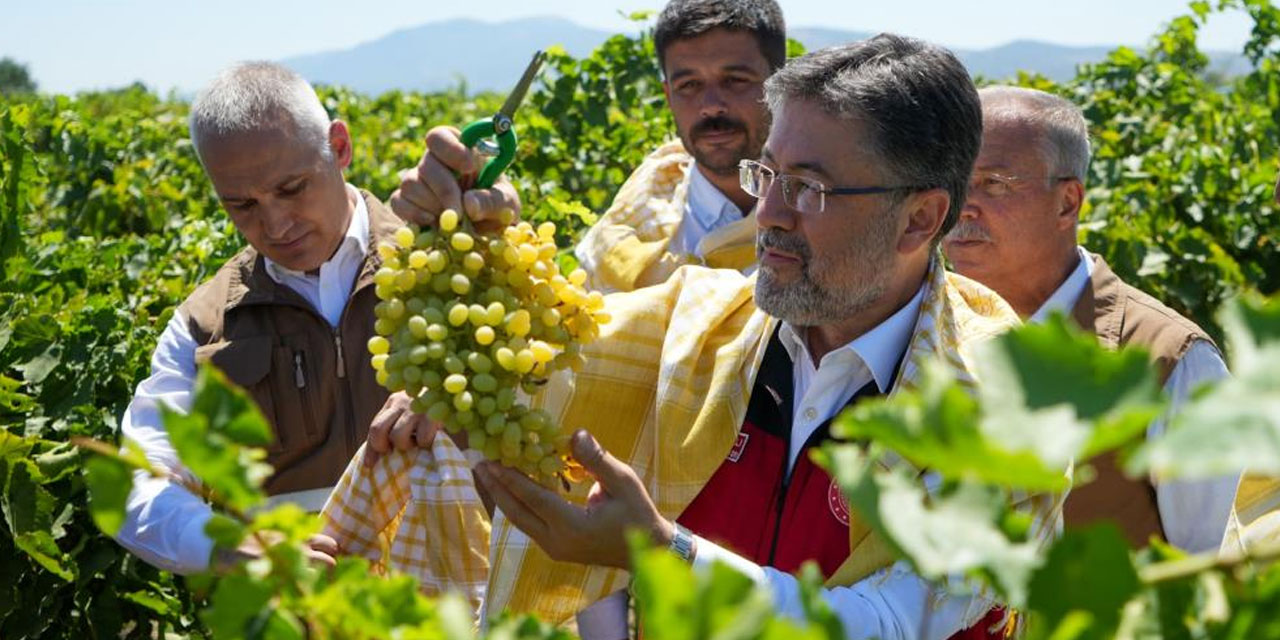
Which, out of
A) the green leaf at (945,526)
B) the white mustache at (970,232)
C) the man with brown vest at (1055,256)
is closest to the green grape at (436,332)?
the green leaf at (945,526)

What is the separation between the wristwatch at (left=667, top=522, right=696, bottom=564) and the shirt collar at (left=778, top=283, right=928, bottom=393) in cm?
45

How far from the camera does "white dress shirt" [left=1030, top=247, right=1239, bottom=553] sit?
8.63 ft

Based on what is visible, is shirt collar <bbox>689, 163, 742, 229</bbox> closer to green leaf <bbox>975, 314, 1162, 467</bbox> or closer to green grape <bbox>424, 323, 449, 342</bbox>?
green grape <bbox>424, 323, 449, 342</bbox>

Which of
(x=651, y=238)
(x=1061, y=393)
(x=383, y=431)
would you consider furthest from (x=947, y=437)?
(x=651, y=238)

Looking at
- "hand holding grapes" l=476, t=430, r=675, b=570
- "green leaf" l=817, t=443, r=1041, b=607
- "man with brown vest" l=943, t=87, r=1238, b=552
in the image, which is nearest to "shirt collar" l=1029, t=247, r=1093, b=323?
"man with brown vest" l=943, t=87, r=1238, b=552

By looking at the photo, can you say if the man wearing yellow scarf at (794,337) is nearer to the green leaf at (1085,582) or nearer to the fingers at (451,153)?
the fingers at (451,153)

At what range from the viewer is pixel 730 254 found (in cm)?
360

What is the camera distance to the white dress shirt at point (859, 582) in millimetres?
1976

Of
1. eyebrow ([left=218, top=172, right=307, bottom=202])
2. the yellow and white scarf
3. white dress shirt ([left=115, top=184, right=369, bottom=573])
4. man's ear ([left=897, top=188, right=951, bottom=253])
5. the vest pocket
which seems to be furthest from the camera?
the yellow and white scarf

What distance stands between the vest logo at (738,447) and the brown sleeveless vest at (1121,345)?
0.75 metres

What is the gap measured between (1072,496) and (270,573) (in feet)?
7.08

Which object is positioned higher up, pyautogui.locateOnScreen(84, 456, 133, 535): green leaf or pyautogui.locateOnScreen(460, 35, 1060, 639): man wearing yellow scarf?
pyautogui.locateOnScreen(84, 456, 133, 535): green leaf

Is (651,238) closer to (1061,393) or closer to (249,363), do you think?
(249,363)

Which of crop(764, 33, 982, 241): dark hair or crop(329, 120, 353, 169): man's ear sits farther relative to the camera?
crop(329, 120, 353, 169): man's ear
